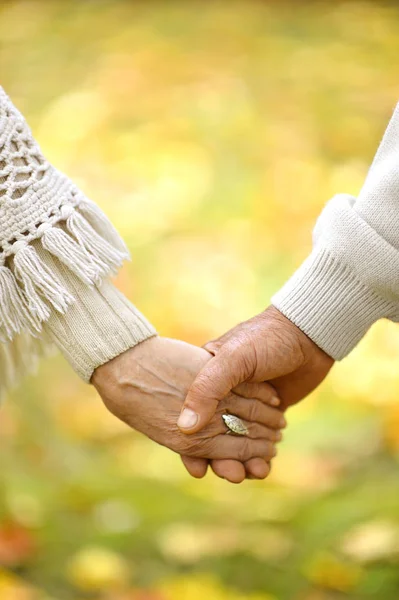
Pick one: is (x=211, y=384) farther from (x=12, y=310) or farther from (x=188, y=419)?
(x=12, y=310)

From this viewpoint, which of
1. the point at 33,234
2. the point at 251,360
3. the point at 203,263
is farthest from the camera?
the point at 203,263

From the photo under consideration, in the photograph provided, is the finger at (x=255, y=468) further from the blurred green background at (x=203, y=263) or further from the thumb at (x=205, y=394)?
the blurred green background at (x=203, y=263)

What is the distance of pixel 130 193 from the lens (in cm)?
279

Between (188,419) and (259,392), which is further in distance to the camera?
(259,392)

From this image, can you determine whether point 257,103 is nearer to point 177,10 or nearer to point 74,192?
point 177,10

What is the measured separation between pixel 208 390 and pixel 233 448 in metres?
0.16

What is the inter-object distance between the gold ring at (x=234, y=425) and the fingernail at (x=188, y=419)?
0.33 feet

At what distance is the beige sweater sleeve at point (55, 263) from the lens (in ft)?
3.99

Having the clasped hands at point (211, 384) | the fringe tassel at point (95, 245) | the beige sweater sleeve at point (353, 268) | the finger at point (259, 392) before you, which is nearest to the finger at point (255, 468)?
the clasped hands at point (211, 384)

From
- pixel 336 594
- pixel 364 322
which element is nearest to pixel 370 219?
pixel 364 322

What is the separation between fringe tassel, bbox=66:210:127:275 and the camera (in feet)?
Result: 4.14

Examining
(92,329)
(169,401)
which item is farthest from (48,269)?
(169,401)

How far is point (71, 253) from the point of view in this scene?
1.25 m

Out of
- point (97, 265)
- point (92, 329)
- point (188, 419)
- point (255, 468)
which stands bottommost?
point (255, 468)
